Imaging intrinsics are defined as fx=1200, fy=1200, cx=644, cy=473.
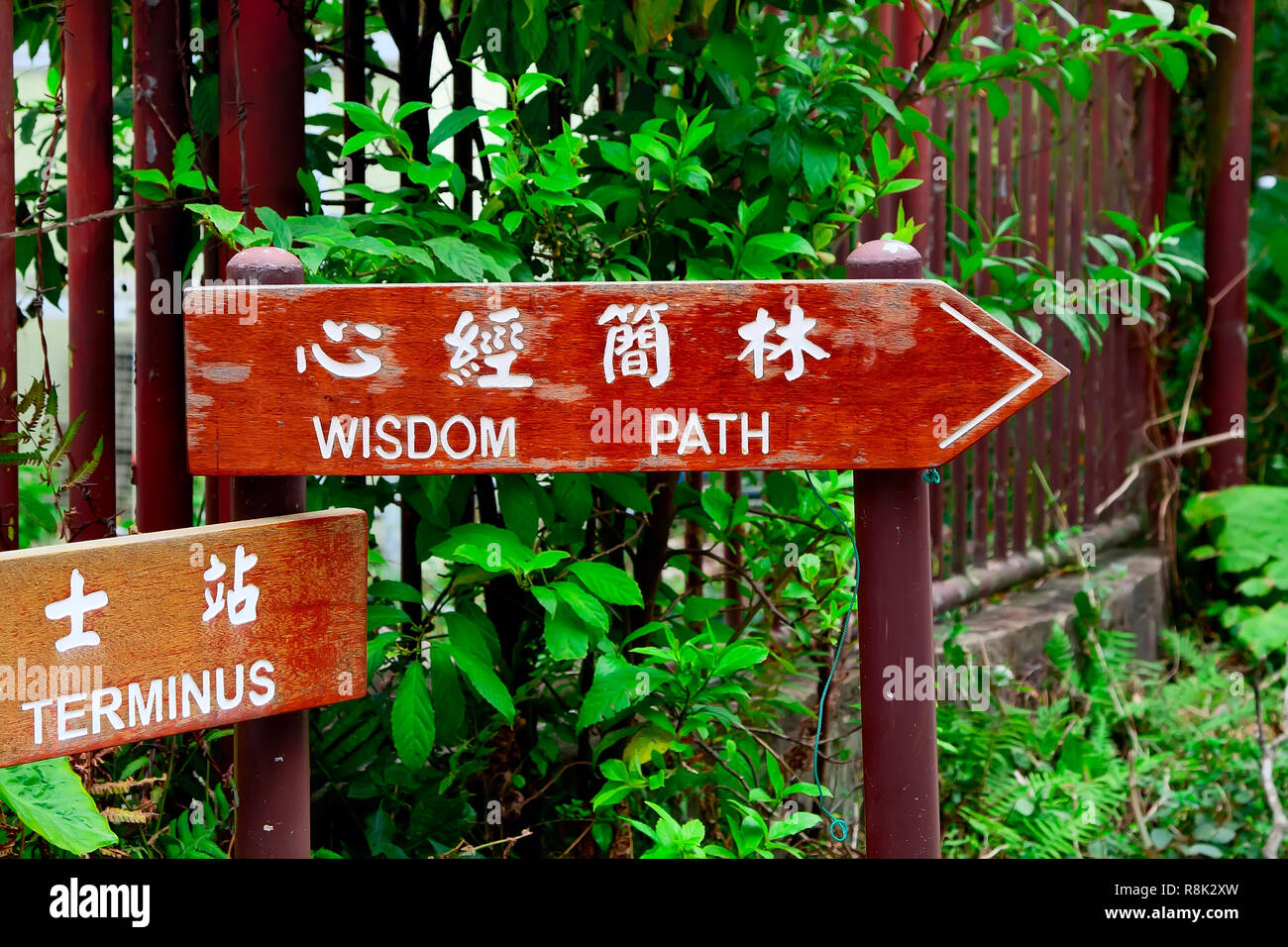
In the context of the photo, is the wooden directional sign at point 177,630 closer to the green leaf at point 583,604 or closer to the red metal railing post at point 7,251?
the green leaf at point 583,604

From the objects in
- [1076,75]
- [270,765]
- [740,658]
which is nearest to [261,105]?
[270,765]

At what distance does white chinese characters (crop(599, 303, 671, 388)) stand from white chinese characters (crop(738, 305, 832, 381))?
11 centimetres

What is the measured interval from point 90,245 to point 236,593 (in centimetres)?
115

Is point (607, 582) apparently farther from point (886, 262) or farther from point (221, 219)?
point (221, 219)

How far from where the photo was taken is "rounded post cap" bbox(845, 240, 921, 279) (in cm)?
165

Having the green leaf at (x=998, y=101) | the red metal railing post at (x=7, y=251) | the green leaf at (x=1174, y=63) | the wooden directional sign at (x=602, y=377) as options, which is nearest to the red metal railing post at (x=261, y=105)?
the red metal railing post at (x=7, y=251)

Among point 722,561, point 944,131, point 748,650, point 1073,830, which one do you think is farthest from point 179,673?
point 944,131

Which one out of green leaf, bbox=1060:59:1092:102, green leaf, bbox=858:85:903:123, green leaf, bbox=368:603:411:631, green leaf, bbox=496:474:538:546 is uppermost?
green leaf, bbox=1060:59:1092:102

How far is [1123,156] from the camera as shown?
5.14 metres

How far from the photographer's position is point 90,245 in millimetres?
2344

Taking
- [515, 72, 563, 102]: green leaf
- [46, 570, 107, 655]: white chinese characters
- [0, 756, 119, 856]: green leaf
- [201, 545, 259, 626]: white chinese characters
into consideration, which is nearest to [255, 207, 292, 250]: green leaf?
[515, 72, 563, 102]: green leaf

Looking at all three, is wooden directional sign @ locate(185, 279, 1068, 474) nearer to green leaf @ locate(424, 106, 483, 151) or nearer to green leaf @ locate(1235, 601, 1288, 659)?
green leaf @ locate(424, 106, 483, 151)

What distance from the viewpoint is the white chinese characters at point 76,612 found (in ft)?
4.63
